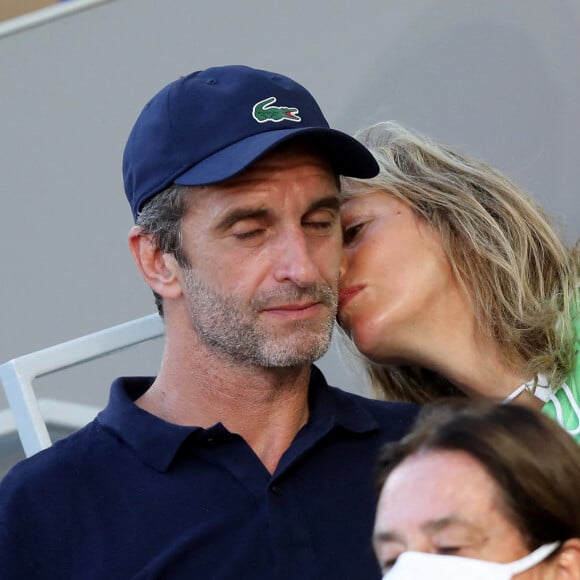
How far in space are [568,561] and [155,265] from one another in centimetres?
100

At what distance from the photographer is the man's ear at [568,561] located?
150cm

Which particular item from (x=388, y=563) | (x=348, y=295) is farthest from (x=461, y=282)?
(x=388, y=563)

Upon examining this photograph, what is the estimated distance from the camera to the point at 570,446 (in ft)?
5.17

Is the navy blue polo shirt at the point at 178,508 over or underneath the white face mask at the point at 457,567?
underneath

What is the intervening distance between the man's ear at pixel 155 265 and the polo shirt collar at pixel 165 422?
18 centimetres

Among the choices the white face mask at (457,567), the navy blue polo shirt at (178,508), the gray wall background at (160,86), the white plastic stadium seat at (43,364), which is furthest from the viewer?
the gray wall background at (160,86)

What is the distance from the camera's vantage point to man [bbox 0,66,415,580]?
2.02 meters

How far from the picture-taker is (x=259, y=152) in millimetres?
2096

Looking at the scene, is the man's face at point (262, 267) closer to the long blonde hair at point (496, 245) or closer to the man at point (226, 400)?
the man at point (226, 400)

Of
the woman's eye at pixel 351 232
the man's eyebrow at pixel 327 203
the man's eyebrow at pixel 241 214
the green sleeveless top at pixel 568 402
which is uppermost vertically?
the man's eyebrow at pixel 241 214

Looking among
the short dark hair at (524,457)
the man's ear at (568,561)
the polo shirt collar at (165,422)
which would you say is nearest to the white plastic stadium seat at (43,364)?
the polo shirt collar at (165,422)

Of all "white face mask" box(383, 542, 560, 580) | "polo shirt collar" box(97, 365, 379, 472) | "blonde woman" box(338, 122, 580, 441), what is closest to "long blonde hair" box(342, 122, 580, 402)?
"blonde woman" box(338, 122, 580, 441)

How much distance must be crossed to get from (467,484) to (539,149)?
59.1 inches

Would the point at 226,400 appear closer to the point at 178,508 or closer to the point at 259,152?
the point at 178,508
